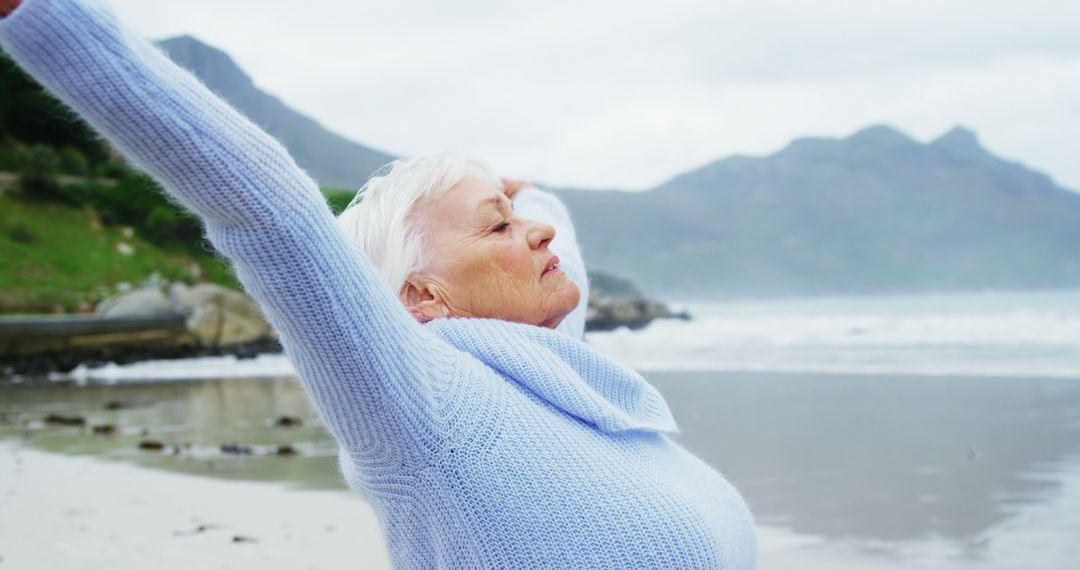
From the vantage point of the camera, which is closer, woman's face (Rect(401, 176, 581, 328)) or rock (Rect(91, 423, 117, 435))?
woman's face (Rect(401, 176, 581, 328))

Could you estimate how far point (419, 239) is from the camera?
5.05 ft

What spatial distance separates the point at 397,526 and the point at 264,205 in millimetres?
550

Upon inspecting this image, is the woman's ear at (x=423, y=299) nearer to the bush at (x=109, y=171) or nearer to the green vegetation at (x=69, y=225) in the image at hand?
the green vegetation at (x=69, y=225)

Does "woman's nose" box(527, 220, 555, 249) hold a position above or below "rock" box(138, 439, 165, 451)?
above

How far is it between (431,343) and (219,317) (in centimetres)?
2034

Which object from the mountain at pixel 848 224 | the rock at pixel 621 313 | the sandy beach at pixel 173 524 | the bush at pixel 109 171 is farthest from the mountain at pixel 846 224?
the sandy beach at pixel 173 524

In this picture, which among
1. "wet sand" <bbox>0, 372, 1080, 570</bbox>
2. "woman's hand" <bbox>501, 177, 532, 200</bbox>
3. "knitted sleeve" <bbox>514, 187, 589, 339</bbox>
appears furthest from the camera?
"wet sand" <bbox>0, 372, 1080, 570</bbox>

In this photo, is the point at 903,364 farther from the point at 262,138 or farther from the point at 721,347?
the point at 262,138

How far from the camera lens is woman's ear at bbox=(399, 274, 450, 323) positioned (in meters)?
1.53

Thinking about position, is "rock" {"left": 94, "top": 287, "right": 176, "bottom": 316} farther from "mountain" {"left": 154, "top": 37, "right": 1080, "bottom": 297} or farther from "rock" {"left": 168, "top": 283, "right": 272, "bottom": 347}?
"mountain" {"left": 154, "top": 37, "right": 1080, "bottom": 297}

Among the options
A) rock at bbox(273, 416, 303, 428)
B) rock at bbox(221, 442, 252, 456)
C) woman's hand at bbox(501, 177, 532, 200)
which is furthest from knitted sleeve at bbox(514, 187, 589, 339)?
rock at bbox(273, 416, 303, 428)

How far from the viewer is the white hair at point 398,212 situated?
154 centimetres

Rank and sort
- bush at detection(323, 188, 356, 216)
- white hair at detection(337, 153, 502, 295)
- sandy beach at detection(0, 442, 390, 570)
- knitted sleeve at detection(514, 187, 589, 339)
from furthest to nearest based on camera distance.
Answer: sandy beach at detection(0, 442, 390, 570) < knitted sleeve at detection(514, 187, 589, 339) < bush at detection(323, 188, 356, 216) < white hair at detection(337, 153, 502, 295)

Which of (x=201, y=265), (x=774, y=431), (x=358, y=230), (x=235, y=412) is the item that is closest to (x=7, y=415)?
(x=235, y=412)
